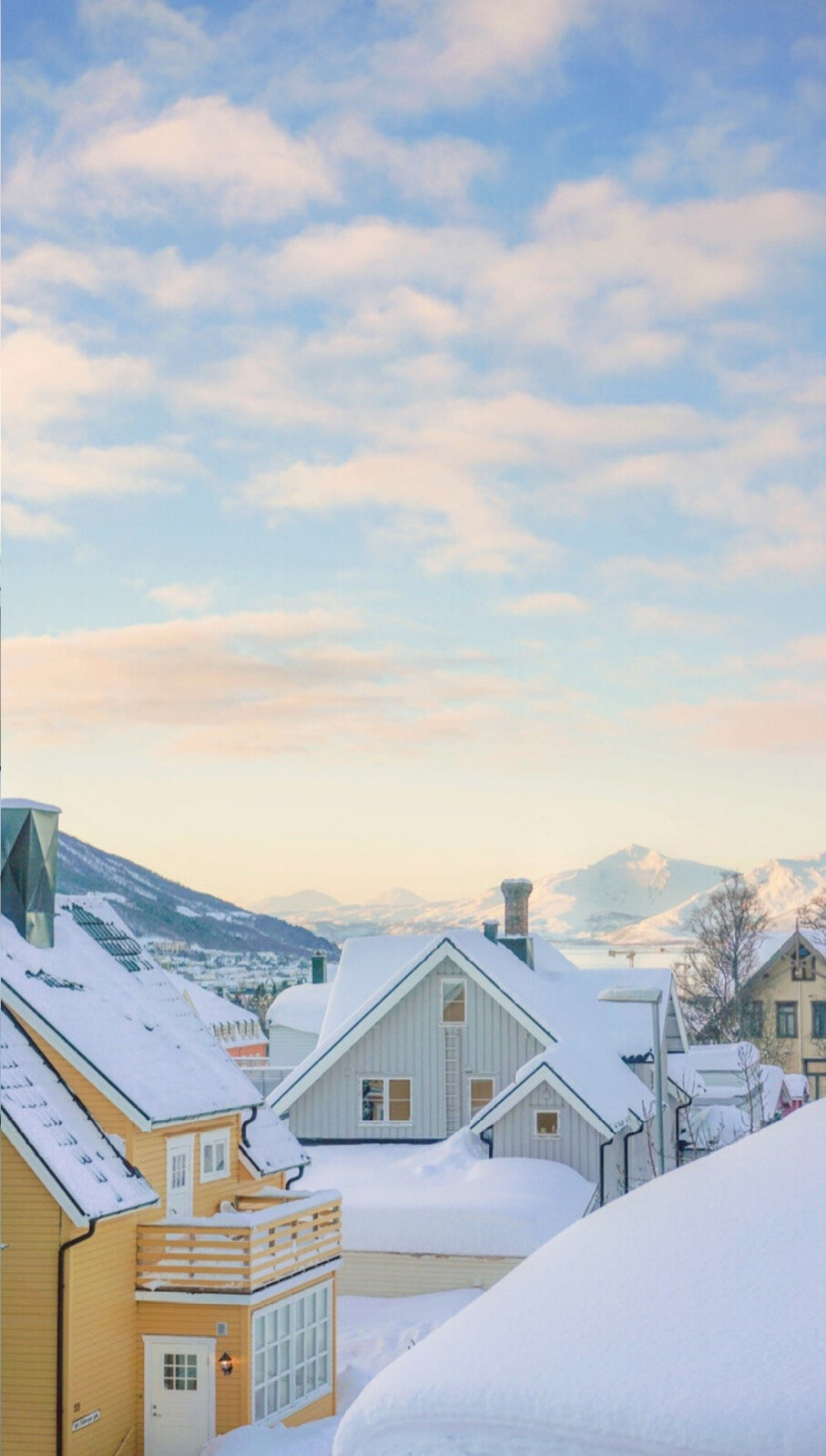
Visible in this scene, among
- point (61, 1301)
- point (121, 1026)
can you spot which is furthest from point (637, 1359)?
point (121, 1026)

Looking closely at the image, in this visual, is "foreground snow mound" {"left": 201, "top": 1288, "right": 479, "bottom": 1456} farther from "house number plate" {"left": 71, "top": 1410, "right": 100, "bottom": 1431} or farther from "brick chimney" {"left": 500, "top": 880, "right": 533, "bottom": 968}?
"brick chimney" {"left": 500, "top": 880, "right": 533, "bottom": 968}

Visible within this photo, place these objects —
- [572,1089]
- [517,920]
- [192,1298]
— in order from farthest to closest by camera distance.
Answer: [517,920] < [572,1089] < [192,1298]

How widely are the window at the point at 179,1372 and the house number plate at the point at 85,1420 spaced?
121cm

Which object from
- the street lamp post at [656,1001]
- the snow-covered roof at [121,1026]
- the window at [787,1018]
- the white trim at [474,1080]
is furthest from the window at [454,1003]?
the window at [787,1018]

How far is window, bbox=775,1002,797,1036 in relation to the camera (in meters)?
65.2

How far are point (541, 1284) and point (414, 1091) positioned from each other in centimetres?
2782

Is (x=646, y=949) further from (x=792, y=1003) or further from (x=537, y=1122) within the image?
(x=537, y=1122)

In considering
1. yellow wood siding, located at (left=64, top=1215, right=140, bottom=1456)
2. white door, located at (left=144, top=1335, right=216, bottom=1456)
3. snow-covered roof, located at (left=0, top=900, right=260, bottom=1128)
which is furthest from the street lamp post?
yellow wood siding, located at (left=64, top=1215, right=140, bottom=1456)

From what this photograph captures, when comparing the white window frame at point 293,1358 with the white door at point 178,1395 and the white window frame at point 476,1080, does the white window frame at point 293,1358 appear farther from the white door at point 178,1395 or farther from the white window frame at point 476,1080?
the white window frame at point 476,1080

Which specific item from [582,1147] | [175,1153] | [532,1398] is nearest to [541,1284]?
[532,1398]

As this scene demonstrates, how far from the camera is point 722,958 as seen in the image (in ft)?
226

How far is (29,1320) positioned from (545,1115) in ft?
48.7

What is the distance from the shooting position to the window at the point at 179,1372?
20.6 metres

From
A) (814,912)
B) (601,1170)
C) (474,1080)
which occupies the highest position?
(814,912)
